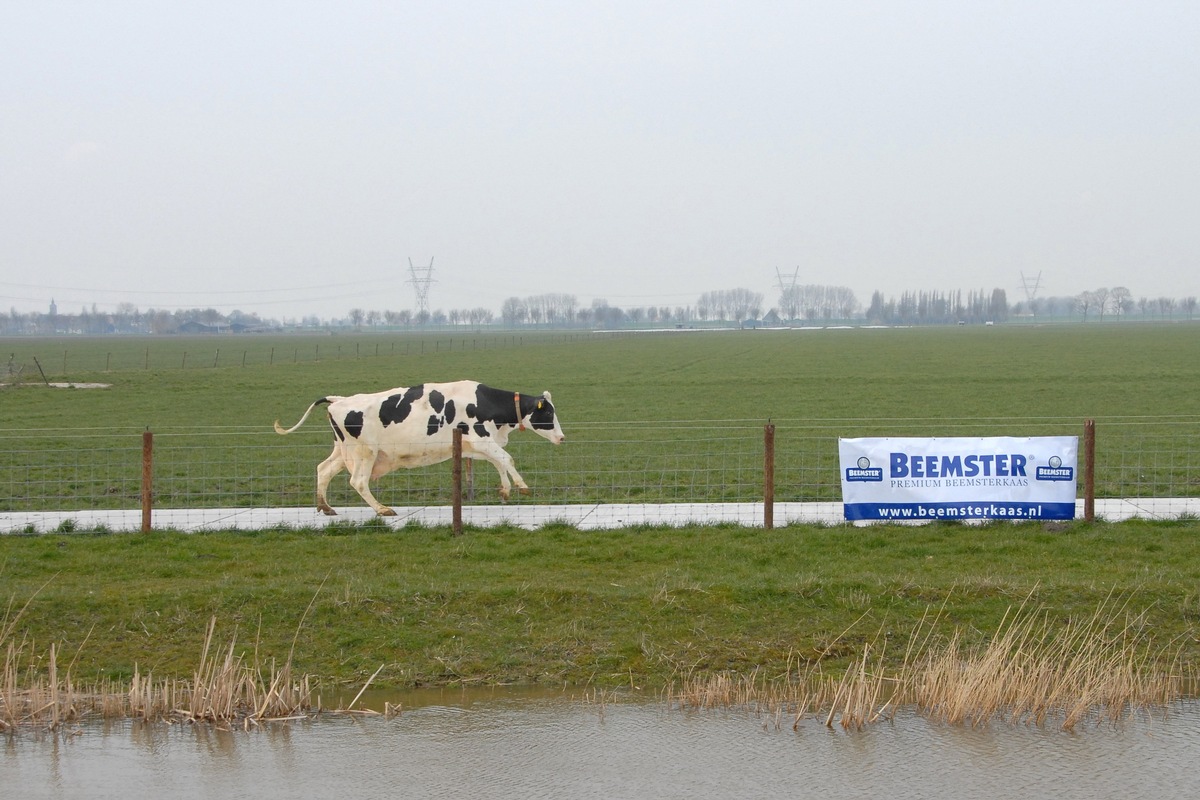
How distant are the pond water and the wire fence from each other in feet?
19.2

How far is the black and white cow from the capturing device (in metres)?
15.8

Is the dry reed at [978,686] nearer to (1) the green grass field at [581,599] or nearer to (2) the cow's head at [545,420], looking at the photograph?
(1) the green grass field at [581,599]

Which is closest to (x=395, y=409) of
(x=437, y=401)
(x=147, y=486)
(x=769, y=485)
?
(x=437, y=401)

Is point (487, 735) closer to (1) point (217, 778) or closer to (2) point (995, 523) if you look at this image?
(1) point (217, 778)

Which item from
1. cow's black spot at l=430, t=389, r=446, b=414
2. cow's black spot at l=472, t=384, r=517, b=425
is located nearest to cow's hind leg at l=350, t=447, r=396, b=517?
cow's black spot at l=430, t=389, r=446, b=414

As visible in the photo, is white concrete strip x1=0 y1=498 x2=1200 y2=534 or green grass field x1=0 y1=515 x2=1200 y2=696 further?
white concrete strip x1=0 y1=498 x2=1200 y2=534

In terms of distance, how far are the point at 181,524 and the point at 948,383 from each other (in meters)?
32.4

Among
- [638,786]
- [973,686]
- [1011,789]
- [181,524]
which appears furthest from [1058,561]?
[181,524]

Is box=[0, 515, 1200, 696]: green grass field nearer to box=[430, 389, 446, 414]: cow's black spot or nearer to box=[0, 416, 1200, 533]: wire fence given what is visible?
box=[0, 416, 1200, 533]: wire fence

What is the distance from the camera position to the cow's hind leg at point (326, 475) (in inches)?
610

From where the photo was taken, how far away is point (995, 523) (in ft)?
45.5

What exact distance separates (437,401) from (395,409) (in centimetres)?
60

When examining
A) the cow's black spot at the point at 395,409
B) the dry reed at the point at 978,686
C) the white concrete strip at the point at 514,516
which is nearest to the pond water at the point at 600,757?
the dry reed at the point at 978,686

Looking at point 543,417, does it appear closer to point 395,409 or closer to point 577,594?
point 395,409
